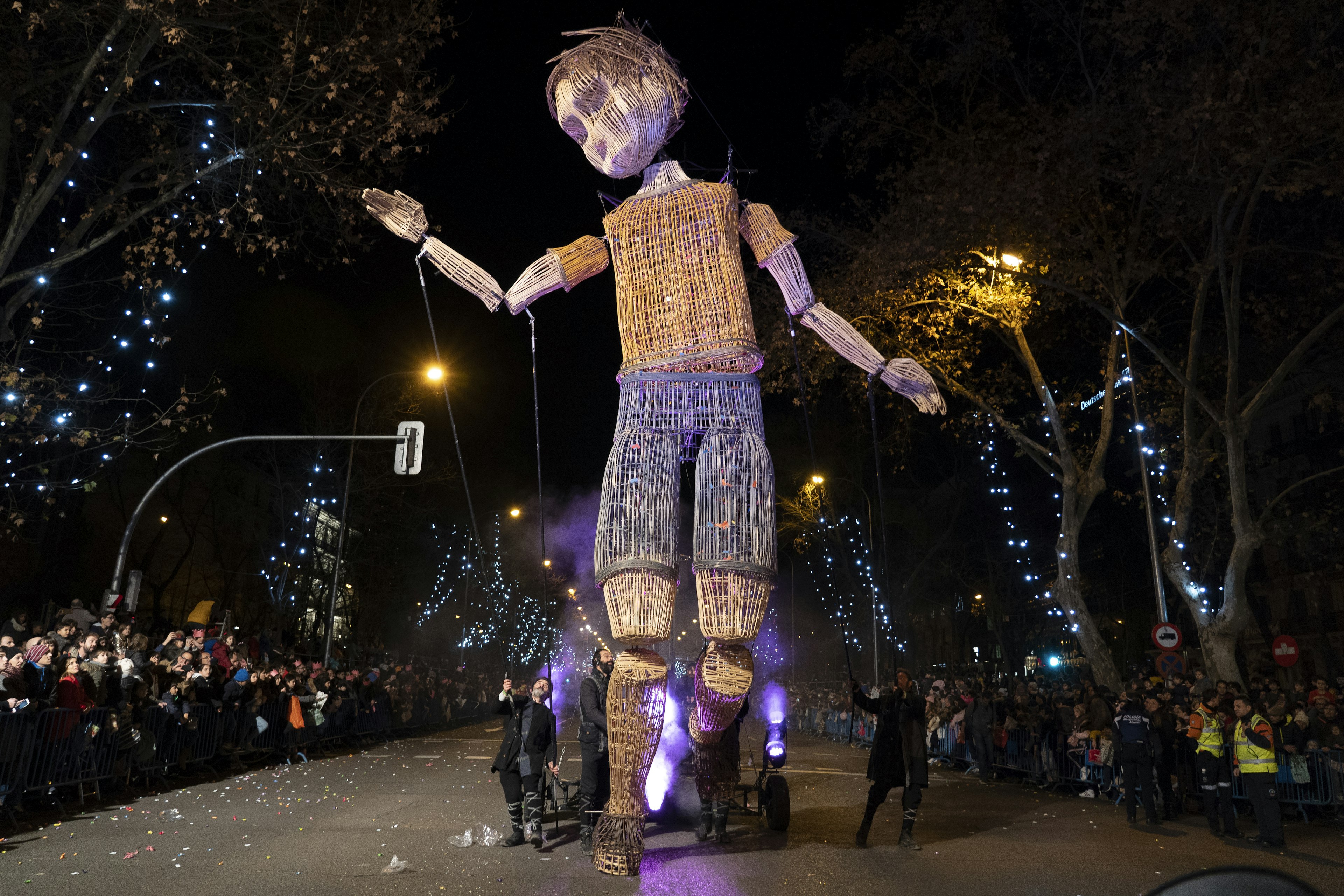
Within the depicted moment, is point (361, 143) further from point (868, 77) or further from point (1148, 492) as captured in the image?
point (1148, 492)

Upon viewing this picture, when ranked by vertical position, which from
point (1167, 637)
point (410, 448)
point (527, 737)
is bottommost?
point (527, 737)

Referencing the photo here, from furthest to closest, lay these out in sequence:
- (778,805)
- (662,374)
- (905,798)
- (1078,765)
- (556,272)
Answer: (1078,765), (778,805), (905,798), (556,272), (662,374)

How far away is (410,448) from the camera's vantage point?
14961mm

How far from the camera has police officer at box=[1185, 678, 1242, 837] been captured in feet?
30.8

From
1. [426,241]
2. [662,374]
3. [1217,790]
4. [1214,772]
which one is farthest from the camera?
[1217,790]

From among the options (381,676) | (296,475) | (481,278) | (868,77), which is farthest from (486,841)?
(296,475)

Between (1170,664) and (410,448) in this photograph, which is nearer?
(410,448)

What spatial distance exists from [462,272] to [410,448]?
8.65 metres

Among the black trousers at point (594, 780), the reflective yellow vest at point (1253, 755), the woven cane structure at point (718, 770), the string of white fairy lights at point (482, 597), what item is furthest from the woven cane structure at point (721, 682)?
the string of white fairy lights at point (482, 597)

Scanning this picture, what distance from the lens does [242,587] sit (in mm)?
34406

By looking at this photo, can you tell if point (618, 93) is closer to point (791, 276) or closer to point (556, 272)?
point (556, 272)

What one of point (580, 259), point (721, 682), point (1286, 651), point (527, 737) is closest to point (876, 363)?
point (580, 259)

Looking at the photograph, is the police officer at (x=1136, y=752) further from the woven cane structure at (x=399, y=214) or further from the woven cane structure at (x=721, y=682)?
the woven cane structure at (x=399, y=214)

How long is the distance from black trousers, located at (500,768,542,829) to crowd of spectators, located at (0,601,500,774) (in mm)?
4811
